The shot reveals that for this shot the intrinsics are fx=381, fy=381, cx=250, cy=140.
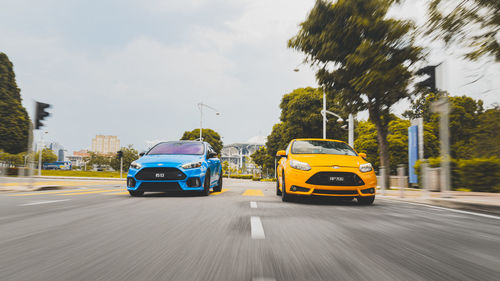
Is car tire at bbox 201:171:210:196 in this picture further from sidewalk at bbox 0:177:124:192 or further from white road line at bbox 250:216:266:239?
→ sidewalk at bbox 0:177:124:192

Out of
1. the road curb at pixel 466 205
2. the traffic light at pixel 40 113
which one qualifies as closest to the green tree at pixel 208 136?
the traffic light at pixel 40 113

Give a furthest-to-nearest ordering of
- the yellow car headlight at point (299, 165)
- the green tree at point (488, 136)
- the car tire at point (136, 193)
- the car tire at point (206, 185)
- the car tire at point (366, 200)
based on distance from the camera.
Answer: the green tree at point (488, 136)
the car tire at point (206, 185)
the car tire at point (136, 193)
the car tire at point (366, 200)
the yellow car headlight at point (299, 165)

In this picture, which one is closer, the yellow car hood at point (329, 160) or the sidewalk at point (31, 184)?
the yellow car hood at point (329, 160)

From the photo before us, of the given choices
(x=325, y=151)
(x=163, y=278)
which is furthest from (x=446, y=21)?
(x=163, y=278)

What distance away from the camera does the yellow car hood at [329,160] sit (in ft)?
25.3

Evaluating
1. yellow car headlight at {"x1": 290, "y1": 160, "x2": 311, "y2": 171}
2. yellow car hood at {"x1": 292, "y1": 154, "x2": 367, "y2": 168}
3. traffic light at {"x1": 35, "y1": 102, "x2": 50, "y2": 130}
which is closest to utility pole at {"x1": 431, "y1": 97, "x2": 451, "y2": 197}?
yellow car hood at {"x1": 292, "y1": 154, "x2": 367, "y2": 168}

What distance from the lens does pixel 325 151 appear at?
8.80m

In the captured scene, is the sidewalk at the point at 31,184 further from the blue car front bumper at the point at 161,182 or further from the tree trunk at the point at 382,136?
the tree trunk at the point at 382,136

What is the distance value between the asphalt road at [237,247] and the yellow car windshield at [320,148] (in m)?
3.68

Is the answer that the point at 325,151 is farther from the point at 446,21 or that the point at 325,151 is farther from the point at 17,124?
the point at 17,124

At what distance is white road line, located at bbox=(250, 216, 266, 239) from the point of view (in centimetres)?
363

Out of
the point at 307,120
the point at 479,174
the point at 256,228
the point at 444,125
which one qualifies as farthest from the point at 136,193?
the point at 307,120

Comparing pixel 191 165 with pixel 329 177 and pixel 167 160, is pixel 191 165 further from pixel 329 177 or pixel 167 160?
pixel 329 177

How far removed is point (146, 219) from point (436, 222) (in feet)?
12.6
